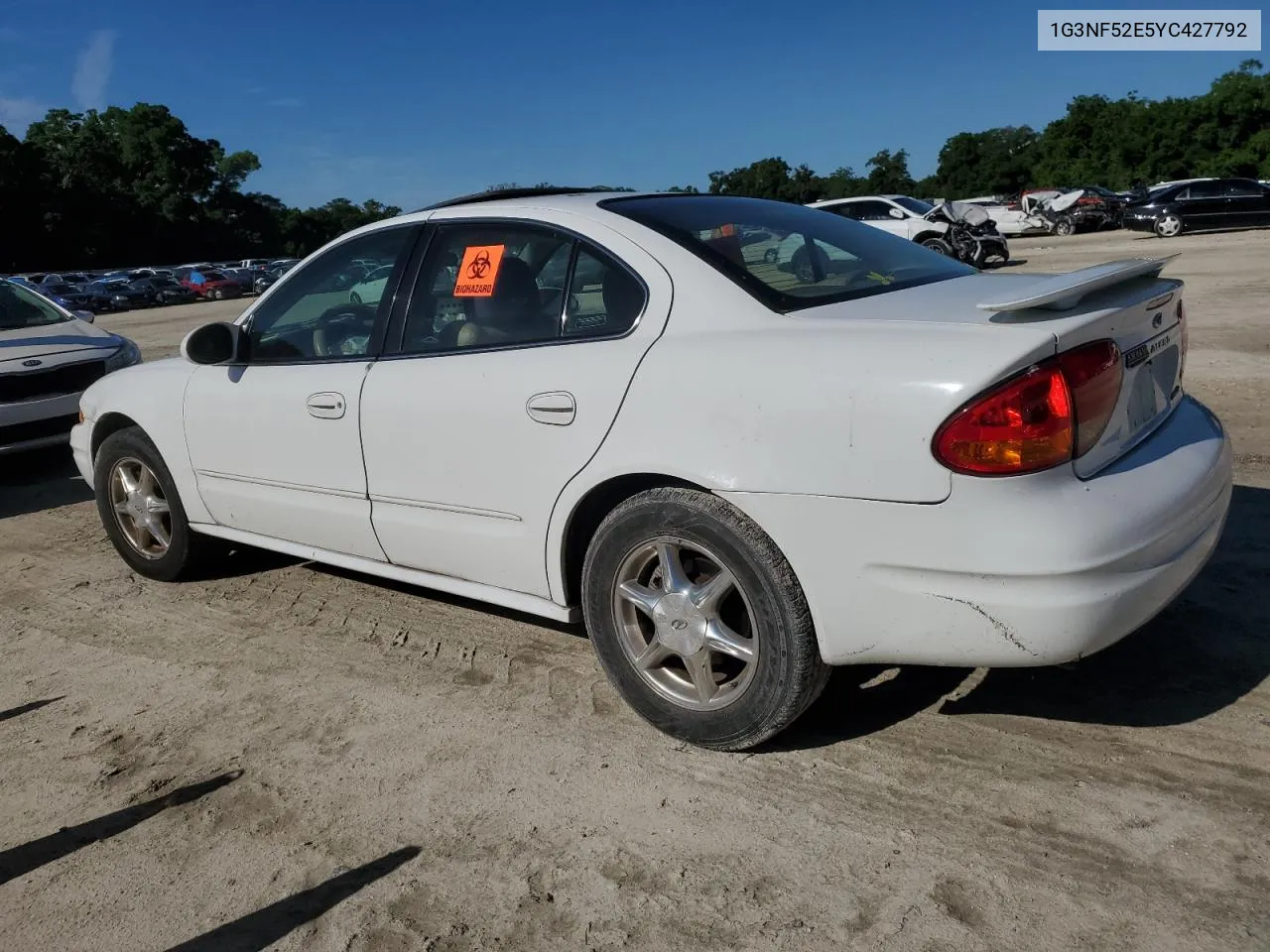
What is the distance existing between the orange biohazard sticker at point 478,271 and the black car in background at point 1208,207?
28.0 meters

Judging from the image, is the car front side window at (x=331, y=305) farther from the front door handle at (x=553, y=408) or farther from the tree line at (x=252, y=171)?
the tree line at (x=252, y=171)

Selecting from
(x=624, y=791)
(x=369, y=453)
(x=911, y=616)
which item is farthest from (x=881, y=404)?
(x=369, y=453)

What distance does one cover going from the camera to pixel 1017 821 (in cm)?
266

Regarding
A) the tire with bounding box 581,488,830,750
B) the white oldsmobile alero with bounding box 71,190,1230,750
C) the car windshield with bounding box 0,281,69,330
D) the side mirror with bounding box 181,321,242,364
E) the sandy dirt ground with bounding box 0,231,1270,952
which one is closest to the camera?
the sandy dirt ground with bounding box 0,231,1270,952

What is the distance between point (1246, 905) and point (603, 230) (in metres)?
2.45

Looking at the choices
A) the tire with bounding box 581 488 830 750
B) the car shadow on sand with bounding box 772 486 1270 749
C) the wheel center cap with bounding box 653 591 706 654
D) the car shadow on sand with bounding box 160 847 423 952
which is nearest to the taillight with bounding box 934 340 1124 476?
the tire with bounding box 581 488 830 750

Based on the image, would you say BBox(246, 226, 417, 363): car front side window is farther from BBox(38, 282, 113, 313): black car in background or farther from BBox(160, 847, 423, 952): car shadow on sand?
BBox(38, 282, 113, 313): black car in background

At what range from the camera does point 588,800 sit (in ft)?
9.60

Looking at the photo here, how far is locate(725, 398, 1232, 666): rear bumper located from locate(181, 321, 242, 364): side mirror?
2.51m

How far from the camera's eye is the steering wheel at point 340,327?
401 centimetres

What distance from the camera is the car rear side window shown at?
329 centimetres

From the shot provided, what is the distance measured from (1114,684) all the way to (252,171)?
111 m

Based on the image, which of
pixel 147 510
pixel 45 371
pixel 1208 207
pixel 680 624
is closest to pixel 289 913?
pixel 680 624

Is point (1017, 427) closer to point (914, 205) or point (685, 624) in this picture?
point (685, 624)
